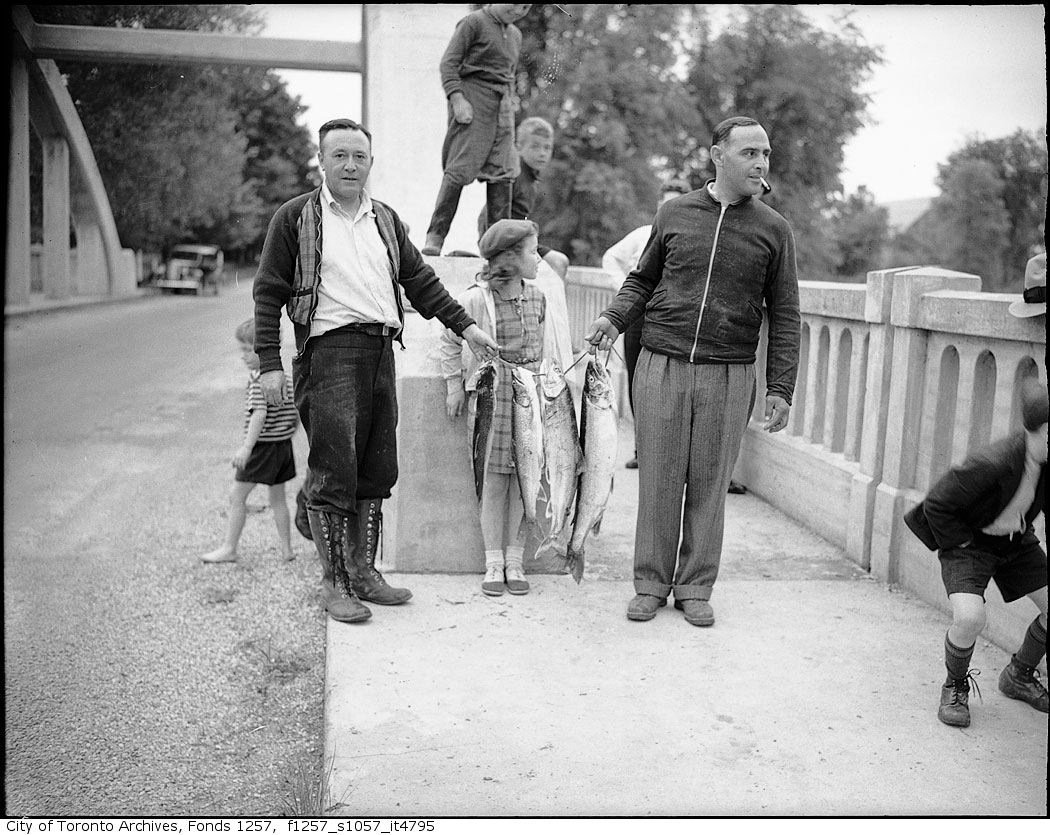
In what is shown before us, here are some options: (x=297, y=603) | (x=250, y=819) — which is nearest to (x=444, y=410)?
(x=297, y=603)

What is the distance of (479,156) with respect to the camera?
236 inches

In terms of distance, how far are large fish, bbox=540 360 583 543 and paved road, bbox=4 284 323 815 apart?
1.25 metres

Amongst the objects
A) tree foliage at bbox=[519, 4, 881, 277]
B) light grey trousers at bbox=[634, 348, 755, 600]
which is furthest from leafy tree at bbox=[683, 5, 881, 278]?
light grey trousers at bbox=[634, 348, 755, 600]

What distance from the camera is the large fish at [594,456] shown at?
4.51 m

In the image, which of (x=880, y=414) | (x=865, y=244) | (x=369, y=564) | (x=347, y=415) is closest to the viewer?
(x=347, y=415)

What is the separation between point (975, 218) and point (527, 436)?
2126 inches

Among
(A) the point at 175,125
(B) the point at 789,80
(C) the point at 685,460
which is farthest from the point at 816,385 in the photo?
(A) the point at 175,125

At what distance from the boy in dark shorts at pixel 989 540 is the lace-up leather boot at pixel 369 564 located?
2323 millimetres

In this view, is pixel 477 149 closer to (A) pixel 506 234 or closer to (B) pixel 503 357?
(A) pixel 506 234

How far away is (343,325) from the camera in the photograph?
14.6ft

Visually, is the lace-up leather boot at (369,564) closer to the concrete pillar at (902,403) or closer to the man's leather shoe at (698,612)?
the man's leather shoe at (698,612)

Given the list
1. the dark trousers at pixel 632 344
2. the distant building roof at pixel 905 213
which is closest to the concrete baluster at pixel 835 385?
the dark trousers at pixel 632 344

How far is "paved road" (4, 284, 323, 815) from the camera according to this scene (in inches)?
143

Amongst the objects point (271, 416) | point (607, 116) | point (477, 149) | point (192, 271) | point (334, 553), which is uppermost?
point (607, 116)
